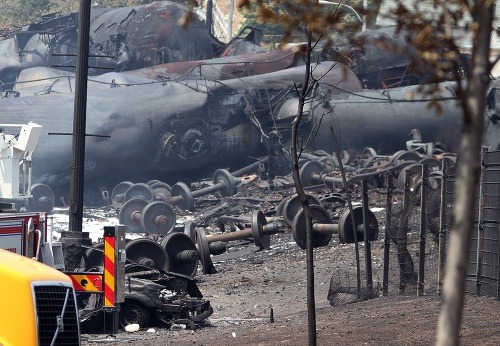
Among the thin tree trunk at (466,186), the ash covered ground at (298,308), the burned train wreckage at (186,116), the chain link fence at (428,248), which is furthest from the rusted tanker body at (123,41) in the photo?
the thin tree trunk at (466,186)

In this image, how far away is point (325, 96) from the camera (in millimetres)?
28938

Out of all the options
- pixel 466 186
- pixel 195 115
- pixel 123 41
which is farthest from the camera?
pixel 123 41

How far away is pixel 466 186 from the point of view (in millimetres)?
3654

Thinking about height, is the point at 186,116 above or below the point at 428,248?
above

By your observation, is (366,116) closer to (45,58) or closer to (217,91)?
(217,91)

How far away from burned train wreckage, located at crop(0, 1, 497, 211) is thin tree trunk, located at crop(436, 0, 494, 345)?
22.6m

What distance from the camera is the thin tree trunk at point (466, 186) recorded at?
3555 millimetres

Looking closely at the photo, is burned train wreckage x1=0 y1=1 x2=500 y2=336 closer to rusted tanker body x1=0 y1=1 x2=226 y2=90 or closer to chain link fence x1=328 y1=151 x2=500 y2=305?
rusted tanker body x1=0 y1=1 x2=226 y2=90

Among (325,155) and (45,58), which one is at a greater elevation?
(45,58)

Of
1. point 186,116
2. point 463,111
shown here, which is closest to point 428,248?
point 463,111

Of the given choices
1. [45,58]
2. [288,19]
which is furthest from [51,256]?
[45,58]

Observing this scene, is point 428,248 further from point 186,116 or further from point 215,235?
point 186,116

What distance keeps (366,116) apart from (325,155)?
313 cm

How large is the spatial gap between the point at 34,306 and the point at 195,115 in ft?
80.9
